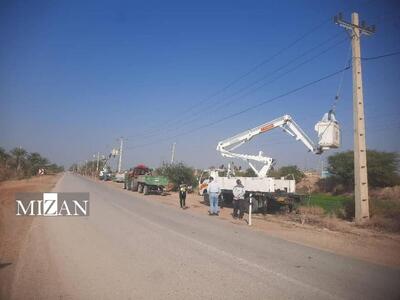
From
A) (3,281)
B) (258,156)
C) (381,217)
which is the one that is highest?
(258,156)

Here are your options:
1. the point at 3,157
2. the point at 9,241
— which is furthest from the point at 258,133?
the point at 3,157

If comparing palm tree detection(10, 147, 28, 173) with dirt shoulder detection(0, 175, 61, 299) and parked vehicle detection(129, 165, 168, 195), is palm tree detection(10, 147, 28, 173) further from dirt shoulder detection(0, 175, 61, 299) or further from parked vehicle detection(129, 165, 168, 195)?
dirt shoulder detection(0, 175, 61, 299)

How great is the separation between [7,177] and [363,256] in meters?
53.1

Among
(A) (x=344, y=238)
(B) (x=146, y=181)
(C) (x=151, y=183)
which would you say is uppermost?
(B) (x=146, y=181)

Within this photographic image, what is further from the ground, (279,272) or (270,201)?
→ (270,201)

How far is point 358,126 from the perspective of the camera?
1706cm

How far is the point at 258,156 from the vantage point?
22.7m

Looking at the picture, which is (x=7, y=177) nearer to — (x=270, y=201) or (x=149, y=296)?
(x=270, y=201)

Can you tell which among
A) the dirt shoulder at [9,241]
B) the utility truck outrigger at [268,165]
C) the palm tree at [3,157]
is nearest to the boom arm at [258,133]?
the utility truck outrigger at [268,165]

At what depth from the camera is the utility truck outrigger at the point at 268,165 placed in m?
17.4

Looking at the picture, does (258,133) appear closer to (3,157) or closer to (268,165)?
(268,165)

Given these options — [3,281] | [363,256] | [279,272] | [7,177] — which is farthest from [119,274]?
[7,177]

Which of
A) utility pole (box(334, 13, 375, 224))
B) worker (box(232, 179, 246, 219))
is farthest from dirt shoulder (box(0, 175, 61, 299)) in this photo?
utility pole (box(334, 13, 375, 224))

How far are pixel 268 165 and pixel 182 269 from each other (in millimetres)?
15353
